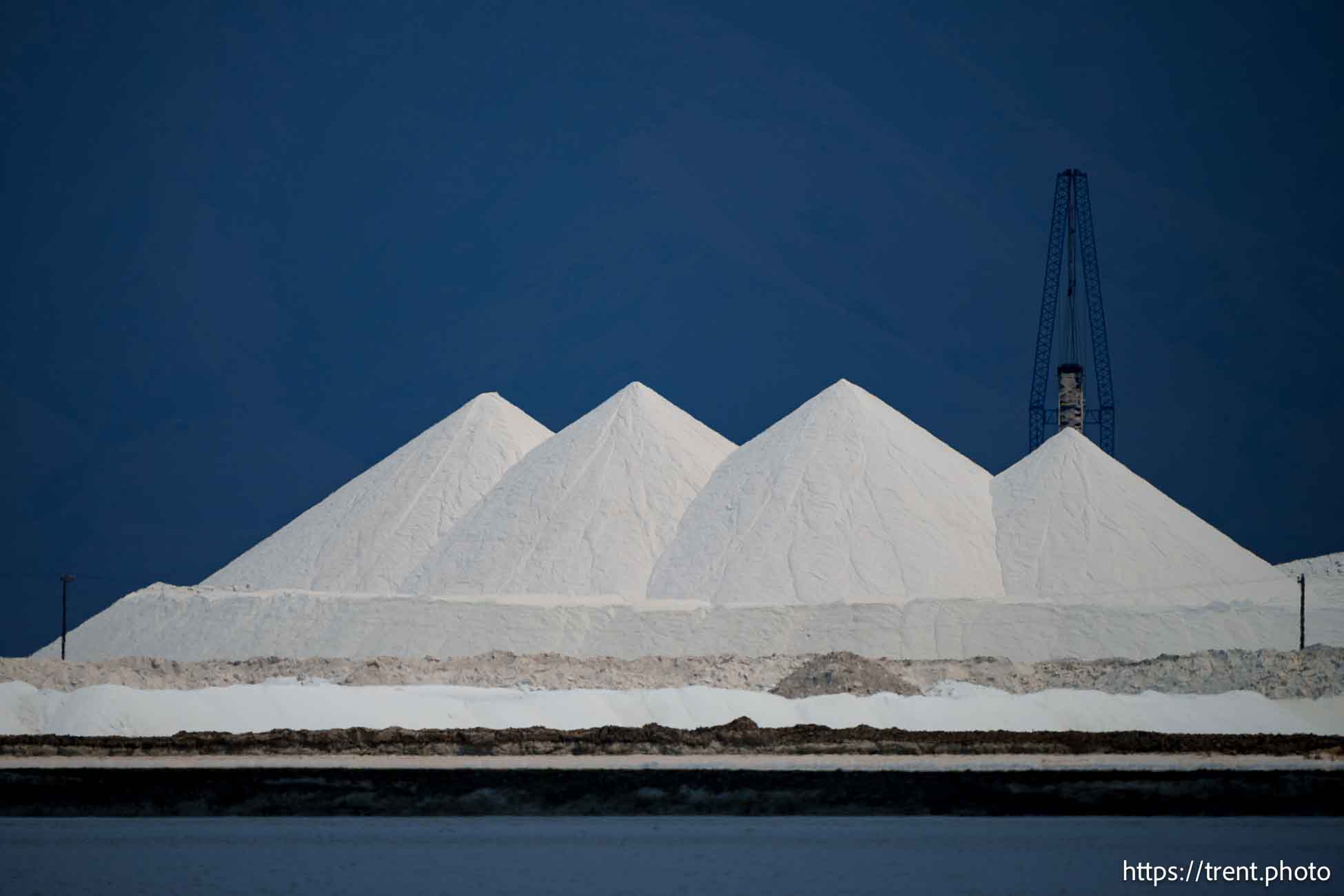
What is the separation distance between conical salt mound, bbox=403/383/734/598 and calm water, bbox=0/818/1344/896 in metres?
31.4

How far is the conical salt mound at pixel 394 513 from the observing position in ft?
179

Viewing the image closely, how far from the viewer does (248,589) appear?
177ft

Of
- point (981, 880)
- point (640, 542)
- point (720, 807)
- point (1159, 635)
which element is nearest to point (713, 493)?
point (640, 542)

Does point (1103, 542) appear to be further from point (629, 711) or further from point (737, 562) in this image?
point (629, 711)

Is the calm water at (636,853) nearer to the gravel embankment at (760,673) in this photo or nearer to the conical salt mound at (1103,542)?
the gravel embankment at (760,673)

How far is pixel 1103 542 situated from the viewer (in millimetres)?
49188

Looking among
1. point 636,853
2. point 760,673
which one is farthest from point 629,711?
point 636,853

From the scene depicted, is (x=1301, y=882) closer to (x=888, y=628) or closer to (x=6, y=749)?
(x=6, y=749)

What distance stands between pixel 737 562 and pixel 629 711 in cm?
1966

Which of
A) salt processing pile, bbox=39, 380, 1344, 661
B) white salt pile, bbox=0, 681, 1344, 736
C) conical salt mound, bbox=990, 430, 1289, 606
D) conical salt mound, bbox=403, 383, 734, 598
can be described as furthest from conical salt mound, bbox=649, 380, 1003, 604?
white salt pile, bbox=0, 681, 1344, 736

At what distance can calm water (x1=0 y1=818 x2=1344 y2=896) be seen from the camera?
14.6m

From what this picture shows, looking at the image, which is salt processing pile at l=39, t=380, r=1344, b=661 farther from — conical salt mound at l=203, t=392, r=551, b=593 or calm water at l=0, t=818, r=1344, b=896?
calm water at l=0, t=818, r=1344, b=896

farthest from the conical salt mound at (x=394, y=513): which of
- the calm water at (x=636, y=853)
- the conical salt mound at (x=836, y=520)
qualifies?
the calm water at (x=636, y=853)

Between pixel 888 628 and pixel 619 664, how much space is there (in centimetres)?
802
